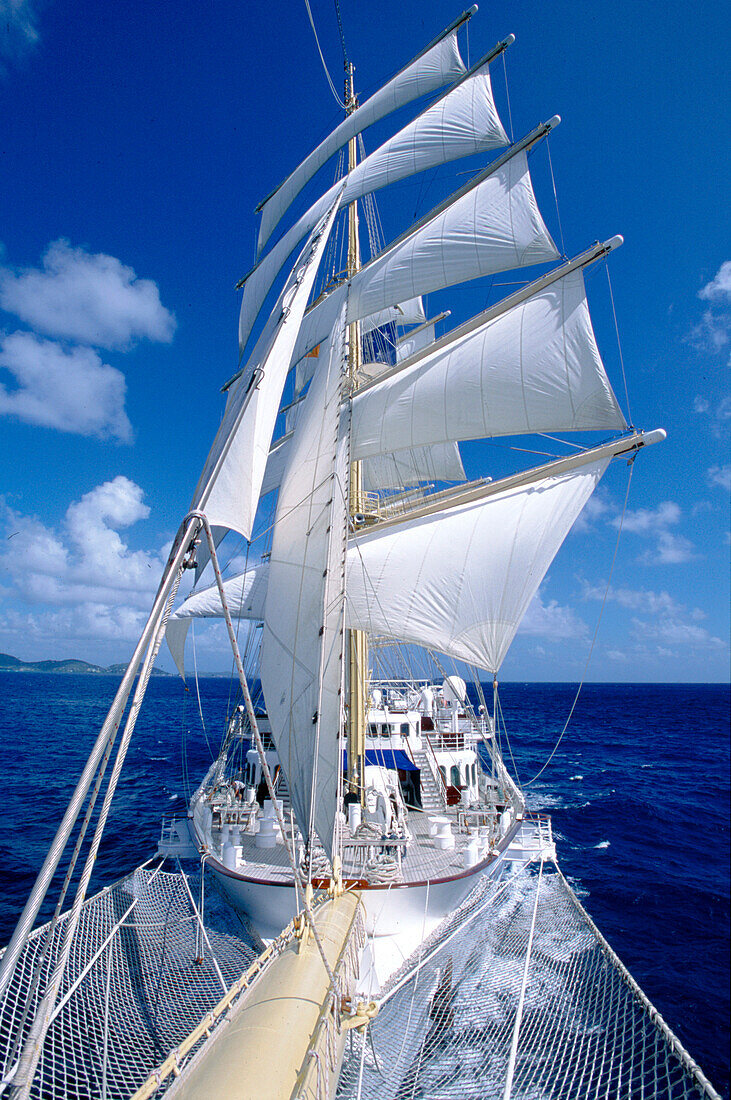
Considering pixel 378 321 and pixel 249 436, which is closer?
pixel 249 436

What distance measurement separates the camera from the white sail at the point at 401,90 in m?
23.4

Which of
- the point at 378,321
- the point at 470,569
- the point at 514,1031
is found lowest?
the point at 514,1031

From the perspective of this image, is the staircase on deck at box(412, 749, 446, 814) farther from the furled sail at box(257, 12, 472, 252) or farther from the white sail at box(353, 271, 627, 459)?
the furled sail at box(257, 12, 472, 252)

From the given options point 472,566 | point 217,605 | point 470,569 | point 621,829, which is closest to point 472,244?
point 472,566

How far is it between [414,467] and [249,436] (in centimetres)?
2121

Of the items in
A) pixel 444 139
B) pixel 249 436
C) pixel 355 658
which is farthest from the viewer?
pixel 444 139

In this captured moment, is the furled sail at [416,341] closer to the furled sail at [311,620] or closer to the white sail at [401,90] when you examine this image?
the white sail at [401,90]

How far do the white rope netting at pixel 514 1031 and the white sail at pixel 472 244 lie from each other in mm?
20363

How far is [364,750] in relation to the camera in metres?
16.1

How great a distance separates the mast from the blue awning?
1.67 metres

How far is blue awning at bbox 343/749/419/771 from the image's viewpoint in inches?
672

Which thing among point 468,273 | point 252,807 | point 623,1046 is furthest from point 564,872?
point 468,273

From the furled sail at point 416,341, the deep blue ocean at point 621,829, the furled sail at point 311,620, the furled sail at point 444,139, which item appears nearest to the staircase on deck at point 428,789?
the deep blue ocean at point 621,829

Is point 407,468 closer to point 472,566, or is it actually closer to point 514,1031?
point 472,566
